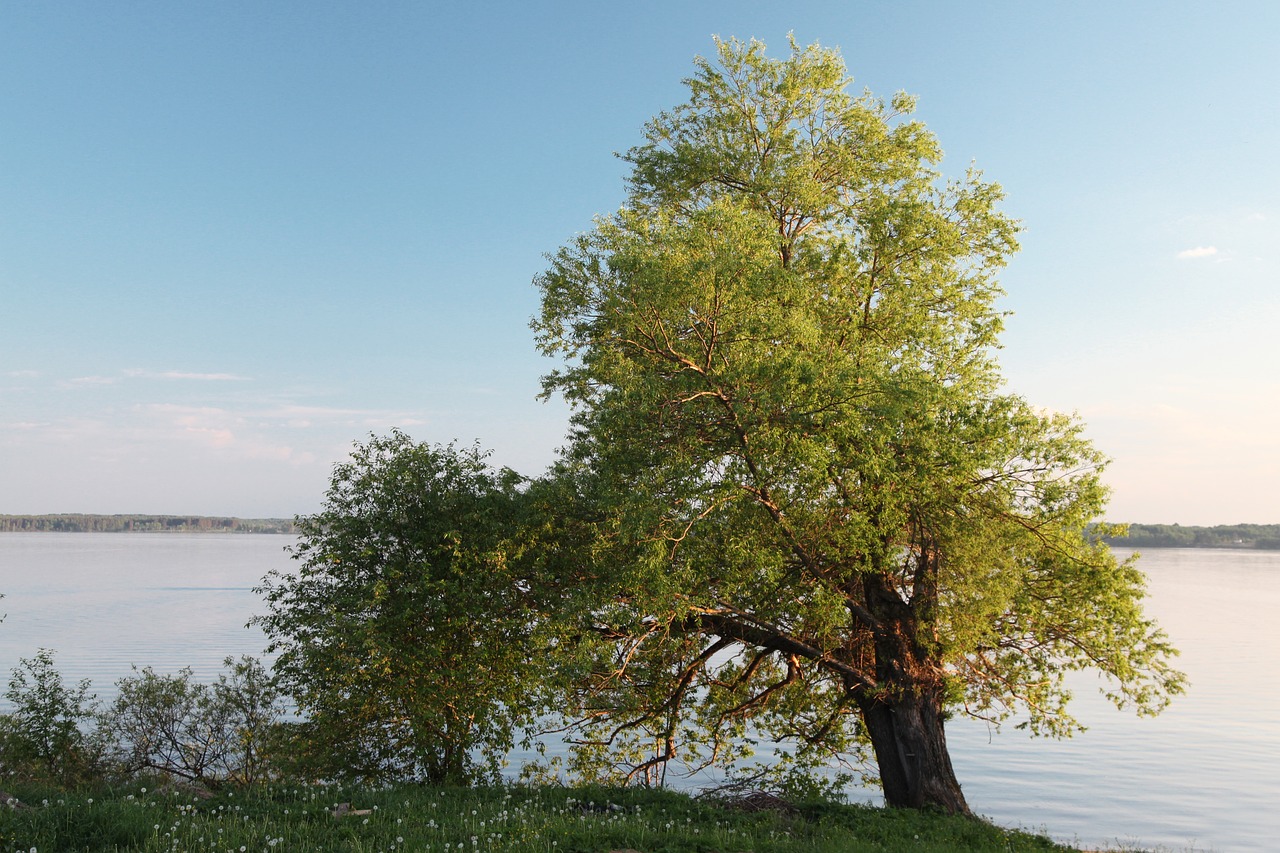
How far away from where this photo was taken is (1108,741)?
1374 inches

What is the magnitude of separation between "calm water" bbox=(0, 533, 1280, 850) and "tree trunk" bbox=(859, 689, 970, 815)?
20.7 feet

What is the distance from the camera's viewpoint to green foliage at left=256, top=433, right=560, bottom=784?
56.2 feet

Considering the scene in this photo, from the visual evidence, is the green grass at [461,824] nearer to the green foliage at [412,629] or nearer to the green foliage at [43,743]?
the green foliage at [412,629]

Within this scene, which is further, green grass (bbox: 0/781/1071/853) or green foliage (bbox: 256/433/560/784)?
green foliage (bbox: 256/433/560/784)

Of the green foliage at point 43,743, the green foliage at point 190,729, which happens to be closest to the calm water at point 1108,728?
the green foliage at point 190,729

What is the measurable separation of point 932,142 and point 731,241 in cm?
986

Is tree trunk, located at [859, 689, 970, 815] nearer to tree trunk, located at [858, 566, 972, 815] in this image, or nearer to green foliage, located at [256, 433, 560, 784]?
tree trunk, located at [858, 566, 972, 815]

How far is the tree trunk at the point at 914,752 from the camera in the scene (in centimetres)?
1808

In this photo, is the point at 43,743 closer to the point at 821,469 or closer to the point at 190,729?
the point at 190,729

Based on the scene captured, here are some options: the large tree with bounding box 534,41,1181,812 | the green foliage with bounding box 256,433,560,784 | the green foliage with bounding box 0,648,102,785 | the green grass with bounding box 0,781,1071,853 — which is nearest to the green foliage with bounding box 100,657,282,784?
the green foliage with bounding box 0,648,102,785

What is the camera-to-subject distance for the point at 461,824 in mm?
11141

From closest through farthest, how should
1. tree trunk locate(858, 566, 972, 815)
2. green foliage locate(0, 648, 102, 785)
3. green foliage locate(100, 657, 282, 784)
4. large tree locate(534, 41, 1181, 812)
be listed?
large tree locate(534, 41, 1181, 812) < green foliage locate(0, 648, 102, 785) < tree trunk locate(858, 566, 972, 815) < green foliage locate(100, 657, 282, 784)

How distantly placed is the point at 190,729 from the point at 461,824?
12.2 m

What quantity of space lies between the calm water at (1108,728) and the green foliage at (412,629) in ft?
52.0
